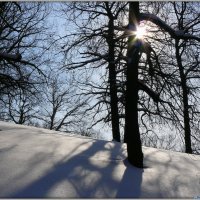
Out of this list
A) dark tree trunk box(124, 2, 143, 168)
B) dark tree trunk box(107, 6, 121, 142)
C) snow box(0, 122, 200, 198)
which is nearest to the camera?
snow box(0, 122, 200, 198)

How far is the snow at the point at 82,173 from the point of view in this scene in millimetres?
6047

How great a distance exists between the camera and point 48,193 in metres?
5.77

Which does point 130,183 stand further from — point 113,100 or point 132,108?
point 113,100

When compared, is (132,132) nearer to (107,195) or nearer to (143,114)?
(107,195)

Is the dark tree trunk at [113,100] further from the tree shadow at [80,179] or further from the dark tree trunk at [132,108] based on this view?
the tree shadow at [80,179]

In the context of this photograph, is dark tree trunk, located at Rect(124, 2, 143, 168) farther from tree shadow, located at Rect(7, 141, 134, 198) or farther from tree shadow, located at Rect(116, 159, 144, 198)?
tree shadow, located at Rect(116, 159, 144, 198)

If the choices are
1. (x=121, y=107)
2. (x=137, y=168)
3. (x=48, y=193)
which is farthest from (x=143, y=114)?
(x=48, y=193)

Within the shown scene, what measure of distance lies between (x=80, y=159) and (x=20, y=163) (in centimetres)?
154

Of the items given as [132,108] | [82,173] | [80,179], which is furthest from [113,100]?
[80,179]

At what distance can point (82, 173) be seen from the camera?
23.1ft

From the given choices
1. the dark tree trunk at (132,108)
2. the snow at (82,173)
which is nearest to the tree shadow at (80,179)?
the snow at (82,173)

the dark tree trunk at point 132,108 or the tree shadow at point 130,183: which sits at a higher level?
the dark tree trunk at point 132,108

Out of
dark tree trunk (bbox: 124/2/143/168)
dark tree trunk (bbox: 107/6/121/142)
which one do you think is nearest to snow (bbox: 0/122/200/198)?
dark tree trunk (bbox: 124/2/143/168)

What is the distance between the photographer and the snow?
6.05 meters
